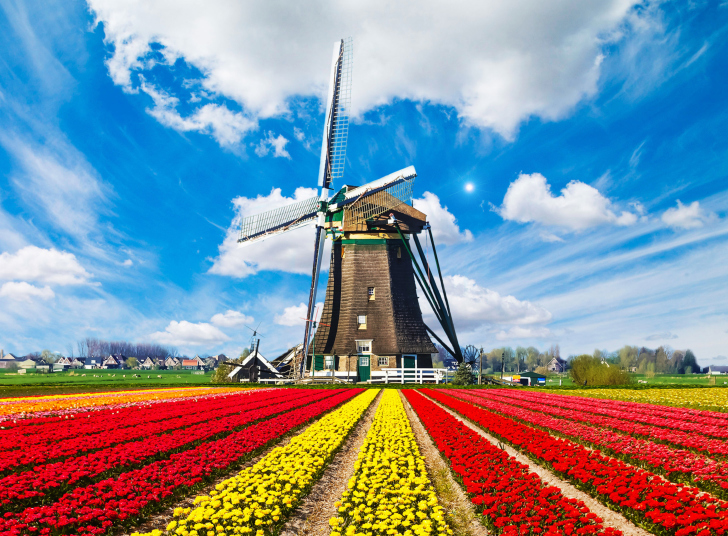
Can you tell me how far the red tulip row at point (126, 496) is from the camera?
6.08 m

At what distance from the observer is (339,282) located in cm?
4112

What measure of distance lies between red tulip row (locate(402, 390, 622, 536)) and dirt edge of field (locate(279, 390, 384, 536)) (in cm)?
229

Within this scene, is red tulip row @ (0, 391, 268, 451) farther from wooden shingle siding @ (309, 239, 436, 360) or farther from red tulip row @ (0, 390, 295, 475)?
wooden shingle siding @ (309, 239, 436, 360)

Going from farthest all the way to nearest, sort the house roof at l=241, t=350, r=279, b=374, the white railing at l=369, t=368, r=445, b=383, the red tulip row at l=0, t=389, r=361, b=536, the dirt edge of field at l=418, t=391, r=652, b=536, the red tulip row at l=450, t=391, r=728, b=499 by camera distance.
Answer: the house roof at l=241, t=350, r=279, b=374 → the white railing at l=369, t=368, r=445, b=383 → the red tulip row at l=450, t=391, r=728, b=499 → the dirt edge of field at l=418, t=391, r=652, b=536 → the red tulip row at l=0, t=389, r=361, b=536

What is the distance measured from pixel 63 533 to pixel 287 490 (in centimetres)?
310

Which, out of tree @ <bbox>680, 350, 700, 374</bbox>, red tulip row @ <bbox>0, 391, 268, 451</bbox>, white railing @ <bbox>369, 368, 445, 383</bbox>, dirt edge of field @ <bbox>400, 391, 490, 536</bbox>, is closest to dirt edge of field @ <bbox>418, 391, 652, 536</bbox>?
dirt edge of field @ <bbox>400, 391, 490, 536</bbox>

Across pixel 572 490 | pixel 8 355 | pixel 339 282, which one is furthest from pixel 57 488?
pixel 8 355

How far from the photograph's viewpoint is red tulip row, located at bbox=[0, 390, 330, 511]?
726 cm

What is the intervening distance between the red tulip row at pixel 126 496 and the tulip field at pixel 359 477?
0.03 metres

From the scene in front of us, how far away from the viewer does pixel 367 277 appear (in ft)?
131

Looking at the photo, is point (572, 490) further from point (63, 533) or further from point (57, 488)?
point (57, 488)

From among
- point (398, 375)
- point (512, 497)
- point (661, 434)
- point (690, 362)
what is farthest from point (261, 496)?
point (690, 362)

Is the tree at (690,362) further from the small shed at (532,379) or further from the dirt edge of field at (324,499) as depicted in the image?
the dirt edge of field at (324,499)

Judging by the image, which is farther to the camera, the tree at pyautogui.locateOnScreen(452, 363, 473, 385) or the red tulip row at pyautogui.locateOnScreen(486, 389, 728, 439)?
the tree at pyautogui.locateOnScreen(452, 363, 473, 385)
